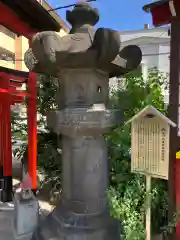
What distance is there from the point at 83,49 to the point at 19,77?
296 centimetres

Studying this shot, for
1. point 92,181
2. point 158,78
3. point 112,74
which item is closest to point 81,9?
point 112,74

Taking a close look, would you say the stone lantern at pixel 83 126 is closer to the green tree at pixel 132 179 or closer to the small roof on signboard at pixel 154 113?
the green tree at pixel 132 179

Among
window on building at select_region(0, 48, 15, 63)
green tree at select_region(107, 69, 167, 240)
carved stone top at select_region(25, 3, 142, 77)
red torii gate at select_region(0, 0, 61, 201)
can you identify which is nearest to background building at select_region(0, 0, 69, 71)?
window on building at select_region(0, 48, 15, 63)

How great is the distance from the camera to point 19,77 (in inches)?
210

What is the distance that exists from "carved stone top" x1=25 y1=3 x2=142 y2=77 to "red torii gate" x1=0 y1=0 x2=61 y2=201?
49.7 inches

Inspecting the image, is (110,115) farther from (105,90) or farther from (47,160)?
(47,160)

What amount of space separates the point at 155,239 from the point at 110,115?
198 cm

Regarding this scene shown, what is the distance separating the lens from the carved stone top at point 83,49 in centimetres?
264

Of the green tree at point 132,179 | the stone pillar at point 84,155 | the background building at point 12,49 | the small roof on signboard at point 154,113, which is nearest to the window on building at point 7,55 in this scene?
the background building at point 12,49

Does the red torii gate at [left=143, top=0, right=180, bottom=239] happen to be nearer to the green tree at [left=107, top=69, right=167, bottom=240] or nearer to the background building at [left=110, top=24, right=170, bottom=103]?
the green tree at [left=107, top=69, right=167, bottom=240]

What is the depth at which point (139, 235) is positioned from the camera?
10.3 feet

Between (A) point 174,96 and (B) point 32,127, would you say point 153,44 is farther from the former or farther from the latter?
(A) point 174,96

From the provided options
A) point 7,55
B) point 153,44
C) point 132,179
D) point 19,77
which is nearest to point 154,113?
point 132,179

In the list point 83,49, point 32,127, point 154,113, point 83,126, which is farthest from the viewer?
point 32,127
